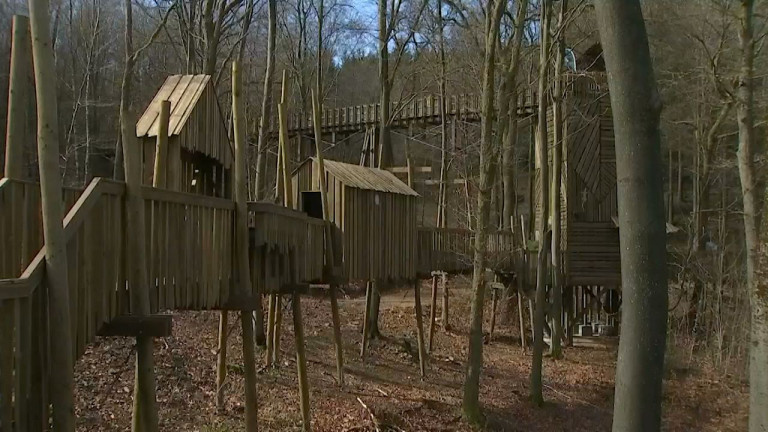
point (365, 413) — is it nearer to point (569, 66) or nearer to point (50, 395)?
point (50, 395)

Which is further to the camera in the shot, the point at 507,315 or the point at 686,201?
the point at 686,201

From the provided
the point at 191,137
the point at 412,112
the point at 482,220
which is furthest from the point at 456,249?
the point at 191,137

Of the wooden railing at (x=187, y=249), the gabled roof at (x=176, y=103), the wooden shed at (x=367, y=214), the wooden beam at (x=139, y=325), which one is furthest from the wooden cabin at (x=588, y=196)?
the wooden beam at (x=139, y=325)

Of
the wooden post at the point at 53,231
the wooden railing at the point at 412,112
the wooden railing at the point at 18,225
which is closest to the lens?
the wooden post at the point at 53,231

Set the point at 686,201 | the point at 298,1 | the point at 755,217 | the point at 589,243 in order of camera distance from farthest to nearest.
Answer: the point at 686,201 → the point at 298,1 → the point at 589,243 → the point at 755,217

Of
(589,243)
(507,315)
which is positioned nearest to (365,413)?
(589,243)

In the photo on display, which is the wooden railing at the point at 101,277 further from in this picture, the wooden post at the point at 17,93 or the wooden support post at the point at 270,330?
the wooden support post at the point at 270,330

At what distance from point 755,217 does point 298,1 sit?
19.1 metres

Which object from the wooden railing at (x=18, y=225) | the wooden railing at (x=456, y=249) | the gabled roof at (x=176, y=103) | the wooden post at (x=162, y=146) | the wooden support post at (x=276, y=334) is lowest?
the wooden support post at (x=276, y=334)

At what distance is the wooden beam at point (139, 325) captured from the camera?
5.84 metres

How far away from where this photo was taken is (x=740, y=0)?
13070 mm

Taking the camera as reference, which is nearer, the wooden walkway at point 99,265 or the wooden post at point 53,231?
the wooden walkway at point 99,265

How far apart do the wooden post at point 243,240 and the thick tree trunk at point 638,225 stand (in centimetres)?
513

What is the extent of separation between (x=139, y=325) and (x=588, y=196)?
2050cm
